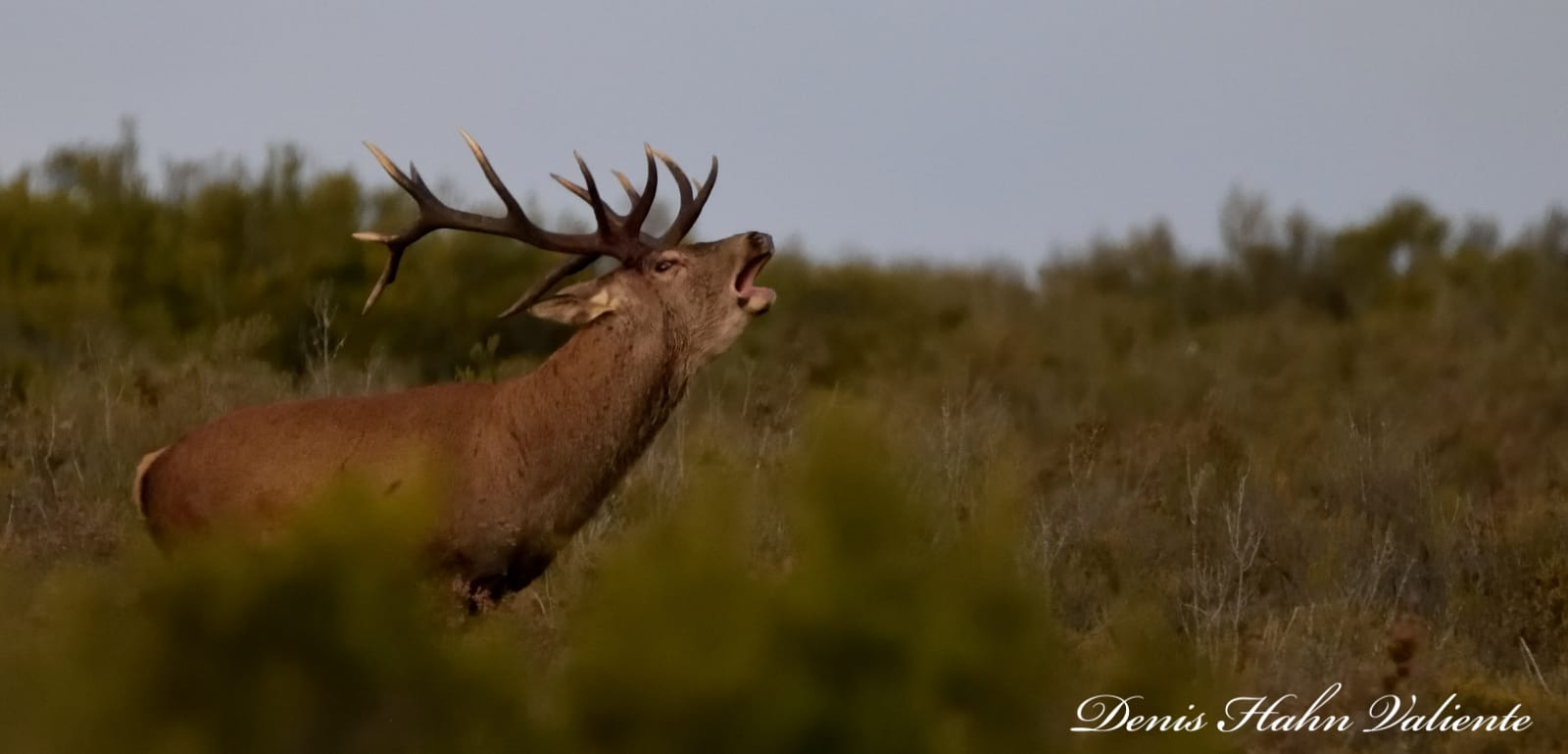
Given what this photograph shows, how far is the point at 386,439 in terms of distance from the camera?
697 centimetres

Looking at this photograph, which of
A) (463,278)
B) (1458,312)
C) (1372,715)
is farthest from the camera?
(1458,312)

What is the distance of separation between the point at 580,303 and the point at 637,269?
0.26 m

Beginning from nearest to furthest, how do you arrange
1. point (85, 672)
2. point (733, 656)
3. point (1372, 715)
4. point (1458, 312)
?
point (85, 672) < point (733, 656) < point (1372, 715) < point (1458, 312)

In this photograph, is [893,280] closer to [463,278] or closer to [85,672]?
[463,278]

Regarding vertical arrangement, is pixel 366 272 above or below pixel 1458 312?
above

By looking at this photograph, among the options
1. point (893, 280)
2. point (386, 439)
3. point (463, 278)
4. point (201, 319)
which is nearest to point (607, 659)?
point (386, 439)

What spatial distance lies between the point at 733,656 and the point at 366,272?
15.2 meters

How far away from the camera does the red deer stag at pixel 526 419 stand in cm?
687

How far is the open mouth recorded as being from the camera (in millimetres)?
7555
